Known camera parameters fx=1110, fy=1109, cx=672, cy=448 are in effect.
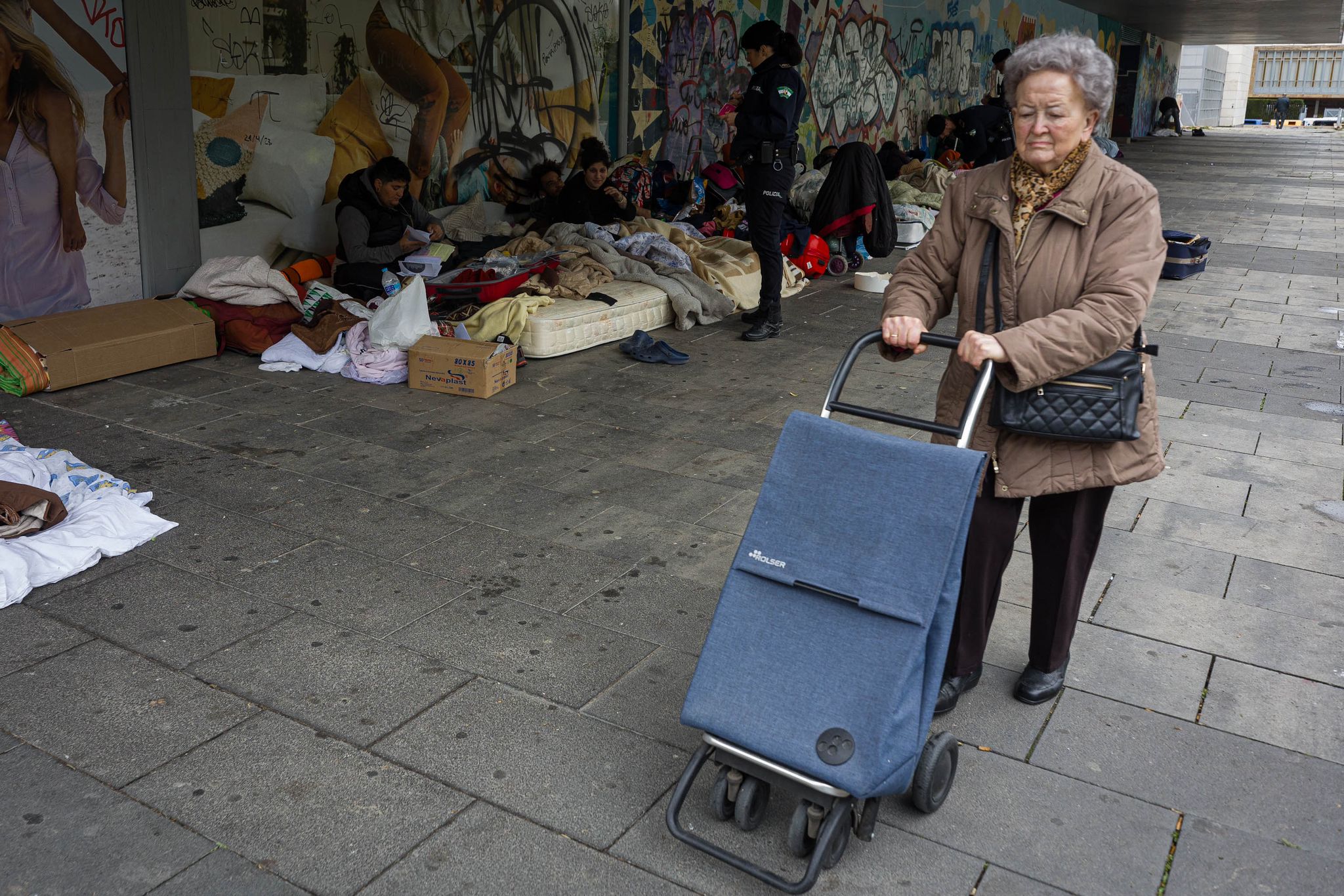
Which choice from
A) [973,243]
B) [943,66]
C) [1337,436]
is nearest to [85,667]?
[973,243]

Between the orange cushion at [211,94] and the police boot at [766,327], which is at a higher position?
the orange cushion at [211,94]

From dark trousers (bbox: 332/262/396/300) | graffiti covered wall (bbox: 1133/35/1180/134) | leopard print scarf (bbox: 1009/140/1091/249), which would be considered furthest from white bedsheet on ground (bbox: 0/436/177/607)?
graffiti covered wall (bbox: 1133/35/1180/134)

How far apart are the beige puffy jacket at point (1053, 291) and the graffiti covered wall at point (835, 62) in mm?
9916

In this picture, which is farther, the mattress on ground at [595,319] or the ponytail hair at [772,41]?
the ponytail hair at [772,41]

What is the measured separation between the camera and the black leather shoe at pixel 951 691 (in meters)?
3.16

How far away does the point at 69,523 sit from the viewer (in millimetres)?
4199

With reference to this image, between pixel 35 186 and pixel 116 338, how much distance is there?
1217mm

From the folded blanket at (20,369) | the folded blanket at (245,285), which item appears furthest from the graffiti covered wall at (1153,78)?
the folded blanket at (20,369)

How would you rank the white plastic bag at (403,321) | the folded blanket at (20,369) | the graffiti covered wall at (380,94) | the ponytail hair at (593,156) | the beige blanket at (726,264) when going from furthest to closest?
the ponytail hair at (593,156) < the beige blanket at (726,264) < the graffiti covered wall at (380,94) < the white plastic bag at (403,321) < the folded blanket at (20,369)

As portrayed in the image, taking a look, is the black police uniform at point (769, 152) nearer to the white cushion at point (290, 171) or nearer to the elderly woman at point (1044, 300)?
the white cushion at point (290, 171)

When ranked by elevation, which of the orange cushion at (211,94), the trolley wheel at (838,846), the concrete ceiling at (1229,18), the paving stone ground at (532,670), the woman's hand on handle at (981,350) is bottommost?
the paving stone ground at (532,670)

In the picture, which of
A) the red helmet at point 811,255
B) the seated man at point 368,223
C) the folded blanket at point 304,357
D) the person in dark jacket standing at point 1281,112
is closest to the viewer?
the folded blanket at point 304,357

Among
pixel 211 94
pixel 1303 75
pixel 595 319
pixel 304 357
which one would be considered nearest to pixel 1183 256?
pixel 595 319

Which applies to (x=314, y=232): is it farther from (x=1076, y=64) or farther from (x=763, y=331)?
(x=1076, y=64)
